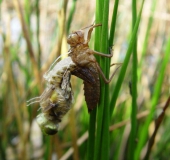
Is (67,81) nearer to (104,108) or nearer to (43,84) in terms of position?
(104,108)

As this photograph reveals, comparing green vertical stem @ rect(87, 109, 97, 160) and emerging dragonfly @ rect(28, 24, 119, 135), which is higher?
emerging dragonfly @ rect(28, 24, 119, 135)

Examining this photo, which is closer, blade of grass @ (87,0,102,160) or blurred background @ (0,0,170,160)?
blade of grass @ (87,0,102,160)

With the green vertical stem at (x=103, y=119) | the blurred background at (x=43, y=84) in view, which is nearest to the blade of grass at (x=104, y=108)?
the green vertical stem at (x=103, y=119)

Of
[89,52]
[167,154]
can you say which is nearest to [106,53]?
[89,52]

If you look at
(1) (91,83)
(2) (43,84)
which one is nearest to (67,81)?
(1) (91,83)

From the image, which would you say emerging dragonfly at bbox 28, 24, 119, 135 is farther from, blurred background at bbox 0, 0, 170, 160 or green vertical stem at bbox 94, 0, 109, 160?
blurred background at bbox 0, 0, 170, 160

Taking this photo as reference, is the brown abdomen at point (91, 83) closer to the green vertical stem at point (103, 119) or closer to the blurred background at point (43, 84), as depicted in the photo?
the green vertical stem at point (103, 119)

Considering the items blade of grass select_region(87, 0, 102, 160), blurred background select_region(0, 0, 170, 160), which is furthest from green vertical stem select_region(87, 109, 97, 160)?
blurred background select_region(0, 0, 170, 160)
